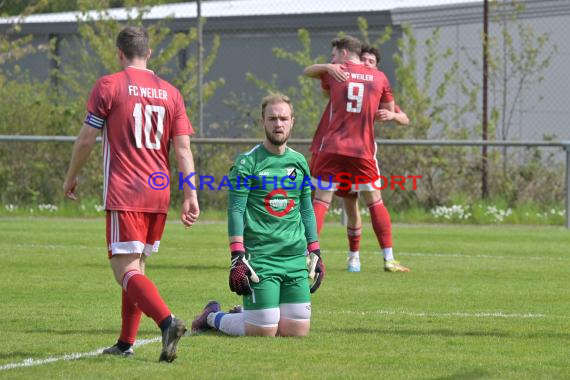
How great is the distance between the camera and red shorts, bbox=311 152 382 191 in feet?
39.9

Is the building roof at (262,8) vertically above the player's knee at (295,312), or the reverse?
the building roof at (262,8)

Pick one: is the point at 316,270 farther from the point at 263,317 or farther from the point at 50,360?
the point at 50,360

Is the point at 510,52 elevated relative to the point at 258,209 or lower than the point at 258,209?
elevated

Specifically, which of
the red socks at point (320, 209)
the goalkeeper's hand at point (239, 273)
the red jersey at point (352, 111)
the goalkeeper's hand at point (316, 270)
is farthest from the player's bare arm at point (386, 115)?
the goalkeeper's hand at point (239, 273)

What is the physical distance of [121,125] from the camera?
698 centimetres

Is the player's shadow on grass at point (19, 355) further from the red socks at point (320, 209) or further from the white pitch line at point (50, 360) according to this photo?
the red socks at point (320, 209)

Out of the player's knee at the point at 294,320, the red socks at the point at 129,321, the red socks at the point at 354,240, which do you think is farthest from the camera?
the red socks at the point at 354,240

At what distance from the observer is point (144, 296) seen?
6773mm

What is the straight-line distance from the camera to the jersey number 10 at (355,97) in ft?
39.7

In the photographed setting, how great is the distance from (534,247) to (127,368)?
950cm

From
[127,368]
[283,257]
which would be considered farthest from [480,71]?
[127,368]

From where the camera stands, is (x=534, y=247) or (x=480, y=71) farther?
(x=480, y=71)

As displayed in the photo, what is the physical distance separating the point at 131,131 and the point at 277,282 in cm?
157

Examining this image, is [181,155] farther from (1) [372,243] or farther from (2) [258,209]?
(1) [372,243]
